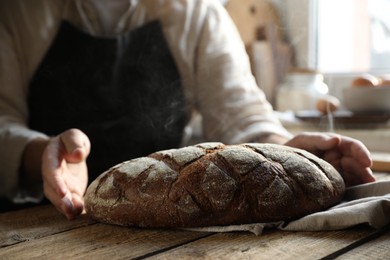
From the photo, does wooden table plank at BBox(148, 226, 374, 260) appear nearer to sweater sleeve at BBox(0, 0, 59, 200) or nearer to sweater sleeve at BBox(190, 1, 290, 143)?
sweater sleeve at BBox(190, 1, 290, 143)

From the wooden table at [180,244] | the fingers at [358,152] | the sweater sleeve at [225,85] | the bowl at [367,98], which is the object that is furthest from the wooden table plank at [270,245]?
the bowl at [367,98]

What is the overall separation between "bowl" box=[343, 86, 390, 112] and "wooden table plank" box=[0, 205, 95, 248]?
1048 mm

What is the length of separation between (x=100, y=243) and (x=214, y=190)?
193mm

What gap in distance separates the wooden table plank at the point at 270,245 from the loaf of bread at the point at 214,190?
4cm

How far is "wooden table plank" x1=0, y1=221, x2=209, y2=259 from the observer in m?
0.60

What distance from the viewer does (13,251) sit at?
0.62m

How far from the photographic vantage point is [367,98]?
1.46 metres

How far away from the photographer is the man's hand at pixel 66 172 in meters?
0.81

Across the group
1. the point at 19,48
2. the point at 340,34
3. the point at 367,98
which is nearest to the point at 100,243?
the point at 19,48

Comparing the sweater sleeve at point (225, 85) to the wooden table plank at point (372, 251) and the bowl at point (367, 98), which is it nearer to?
the bowl at point (367, 98)

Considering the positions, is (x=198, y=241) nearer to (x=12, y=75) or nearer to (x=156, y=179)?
(x=156, y=179)

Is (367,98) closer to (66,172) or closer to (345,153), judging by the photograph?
(345,153)

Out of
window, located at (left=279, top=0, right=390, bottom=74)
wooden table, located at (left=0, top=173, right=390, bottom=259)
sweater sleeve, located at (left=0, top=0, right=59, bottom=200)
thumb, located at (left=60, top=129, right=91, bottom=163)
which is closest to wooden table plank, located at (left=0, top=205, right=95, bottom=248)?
wooden table, located at (left=0, top=173, right=390, bottom=259)

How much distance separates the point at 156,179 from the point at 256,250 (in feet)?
0.68
